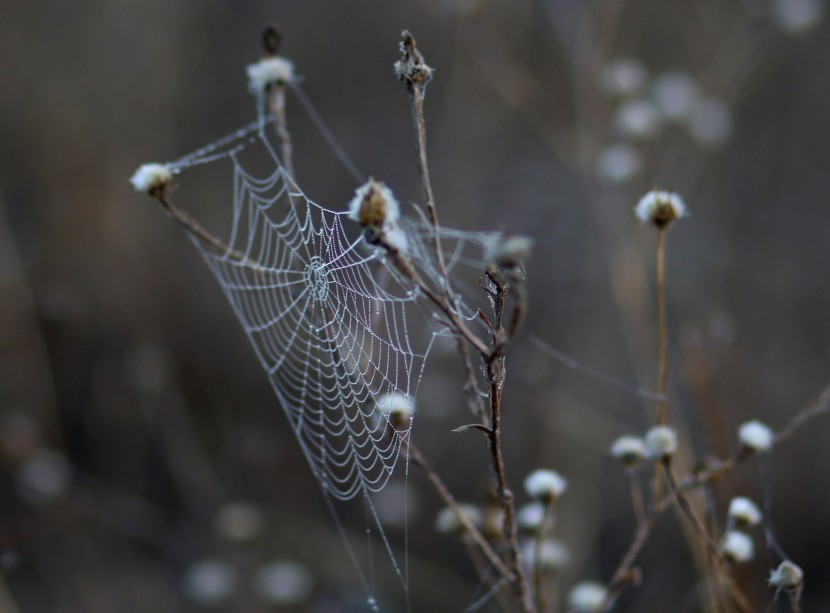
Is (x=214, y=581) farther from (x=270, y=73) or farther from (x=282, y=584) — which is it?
(x=270, y=73)

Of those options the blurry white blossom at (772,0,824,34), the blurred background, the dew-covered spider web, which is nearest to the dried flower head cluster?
the dew-covered spider web

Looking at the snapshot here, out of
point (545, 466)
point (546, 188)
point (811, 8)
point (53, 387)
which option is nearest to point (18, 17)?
point (53, 387)

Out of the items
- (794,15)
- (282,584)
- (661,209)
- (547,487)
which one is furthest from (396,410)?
(794,15)

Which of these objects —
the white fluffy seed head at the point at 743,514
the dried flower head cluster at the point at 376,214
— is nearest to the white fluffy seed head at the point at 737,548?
the white fluffy seed head at the point at 743,514

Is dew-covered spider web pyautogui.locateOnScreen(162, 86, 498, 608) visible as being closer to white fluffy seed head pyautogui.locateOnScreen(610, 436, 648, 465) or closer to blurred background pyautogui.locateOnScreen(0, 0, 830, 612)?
blurred background pyautogui.locateOnScreen(0, 0, 830, 612)

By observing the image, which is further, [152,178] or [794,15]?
[794,15]

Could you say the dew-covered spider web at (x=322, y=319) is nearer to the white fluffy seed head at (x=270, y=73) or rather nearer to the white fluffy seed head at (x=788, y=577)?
the white fluffy seed head at (x=270, y=73)
